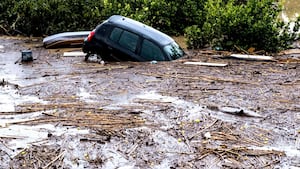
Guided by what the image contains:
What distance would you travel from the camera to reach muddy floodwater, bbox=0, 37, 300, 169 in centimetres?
568

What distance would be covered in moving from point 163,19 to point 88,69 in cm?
875

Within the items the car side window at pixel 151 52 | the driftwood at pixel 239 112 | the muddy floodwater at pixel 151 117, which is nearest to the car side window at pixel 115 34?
the car side window at pixel 151 52

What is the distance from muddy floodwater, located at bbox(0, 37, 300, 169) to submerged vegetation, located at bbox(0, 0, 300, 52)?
3.56 meters

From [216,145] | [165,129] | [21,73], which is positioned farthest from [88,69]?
[216,145]

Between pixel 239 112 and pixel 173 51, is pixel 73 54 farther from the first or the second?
pixel 239 112

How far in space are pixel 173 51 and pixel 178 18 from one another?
8.15m

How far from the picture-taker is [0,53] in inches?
591

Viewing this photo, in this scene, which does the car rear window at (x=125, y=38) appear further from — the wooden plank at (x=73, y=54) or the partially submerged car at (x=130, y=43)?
the wooden plank at (x=73, y=54)

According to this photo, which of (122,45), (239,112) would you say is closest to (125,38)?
(122,45)

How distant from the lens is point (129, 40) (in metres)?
12.1

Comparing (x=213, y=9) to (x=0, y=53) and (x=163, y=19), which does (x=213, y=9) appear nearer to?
(x=163, y=19)

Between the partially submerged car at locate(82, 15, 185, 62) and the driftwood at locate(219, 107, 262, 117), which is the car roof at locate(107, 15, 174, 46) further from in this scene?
the driftwood at locate(219, 107, 262, 117)

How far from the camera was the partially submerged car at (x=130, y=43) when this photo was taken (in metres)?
12.0

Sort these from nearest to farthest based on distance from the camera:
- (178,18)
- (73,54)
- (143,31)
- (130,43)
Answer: (143,31)
(130,43)
(73,54)
(178,18)
